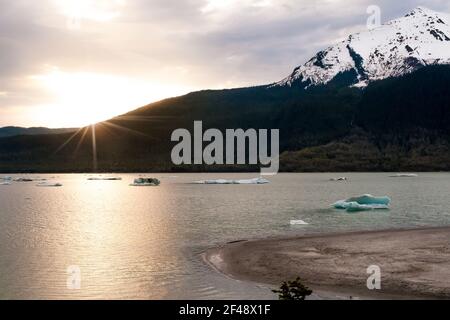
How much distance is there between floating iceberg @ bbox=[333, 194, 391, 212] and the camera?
71312 mm

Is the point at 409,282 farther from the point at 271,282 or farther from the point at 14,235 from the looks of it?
the point at 14,235

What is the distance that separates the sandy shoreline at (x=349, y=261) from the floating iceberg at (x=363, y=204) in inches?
982

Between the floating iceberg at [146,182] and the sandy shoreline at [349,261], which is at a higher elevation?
the sandy shoreline at [349,261]

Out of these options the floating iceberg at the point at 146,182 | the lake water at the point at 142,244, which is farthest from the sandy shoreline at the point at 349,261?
the floating iceberg at the point at 146,182

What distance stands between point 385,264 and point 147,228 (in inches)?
1251

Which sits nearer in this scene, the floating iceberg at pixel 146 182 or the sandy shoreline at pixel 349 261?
the sandy shoreline at pixel 349 261

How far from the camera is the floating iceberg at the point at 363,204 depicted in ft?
234

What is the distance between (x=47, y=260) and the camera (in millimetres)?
37281

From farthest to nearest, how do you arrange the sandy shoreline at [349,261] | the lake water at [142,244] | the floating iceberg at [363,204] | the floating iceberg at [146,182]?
the floating iceberg at [146,182]
the floating iceberg at [363,204]
the lake water at [142,244]
the sandy shoreline at [349,261]

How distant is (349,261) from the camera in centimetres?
3341

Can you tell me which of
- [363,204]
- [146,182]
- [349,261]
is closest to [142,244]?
[349,261]

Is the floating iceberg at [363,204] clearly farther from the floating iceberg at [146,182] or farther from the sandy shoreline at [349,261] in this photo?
the floating iceberg at [146,182]
